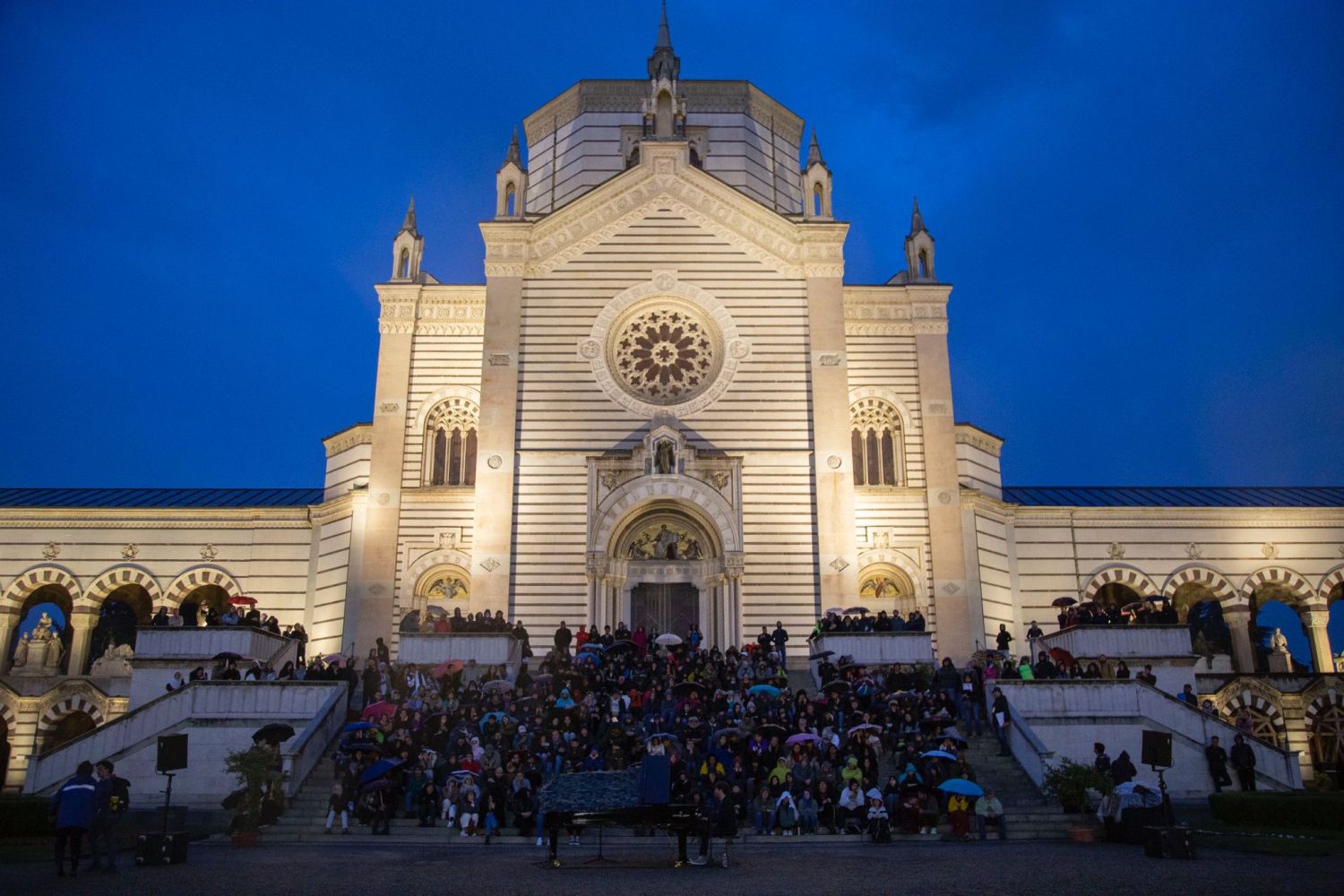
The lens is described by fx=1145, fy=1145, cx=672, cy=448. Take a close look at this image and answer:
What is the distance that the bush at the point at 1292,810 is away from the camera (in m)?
19.1

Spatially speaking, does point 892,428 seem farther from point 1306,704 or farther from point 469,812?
point 469,812

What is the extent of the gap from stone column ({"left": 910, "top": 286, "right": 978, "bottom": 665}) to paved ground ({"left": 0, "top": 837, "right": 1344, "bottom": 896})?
53.8 ft

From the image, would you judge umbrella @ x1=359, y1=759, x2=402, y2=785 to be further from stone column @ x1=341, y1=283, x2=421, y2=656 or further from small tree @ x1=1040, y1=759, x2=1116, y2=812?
stone column @ x1=341, y1=283, x2=421, y2=656

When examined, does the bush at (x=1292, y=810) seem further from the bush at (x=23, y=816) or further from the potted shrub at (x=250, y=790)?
the bush at (x=23, y=816)

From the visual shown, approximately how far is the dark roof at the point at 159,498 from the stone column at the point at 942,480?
2196 centimetres

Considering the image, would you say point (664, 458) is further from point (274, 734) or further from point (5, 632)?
point (5, 632)

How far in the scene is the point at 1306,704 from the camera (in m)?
32.1

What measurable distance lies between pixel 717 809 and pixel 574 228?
23452mm

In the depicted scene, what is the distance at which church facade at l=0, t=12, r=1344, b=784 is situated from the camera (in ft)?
111

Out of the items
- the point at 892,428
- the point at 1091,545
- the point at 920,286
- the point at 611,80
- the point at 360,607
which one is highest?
the point at 611,80

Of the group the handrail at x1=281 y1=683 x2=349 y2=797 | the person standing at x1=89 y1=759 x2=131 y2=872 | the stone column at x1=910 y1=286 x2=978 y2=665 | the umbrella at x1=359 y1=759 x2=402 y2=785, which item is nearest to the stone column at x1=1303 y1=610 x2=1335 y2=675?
the stone column at x1=910 y1=286 x2=978 y2=665

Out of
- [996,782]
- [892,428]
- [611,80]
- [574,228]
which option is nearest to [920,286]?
[892,428]

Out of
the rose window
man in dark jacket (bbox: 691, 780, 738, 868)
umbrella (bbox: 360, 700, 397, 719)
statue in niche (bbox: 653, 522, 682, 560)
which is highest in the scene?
the rose window

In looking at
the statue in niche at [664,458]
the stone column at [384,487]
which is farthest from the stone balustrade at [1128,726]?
the stone column at [384,487]
